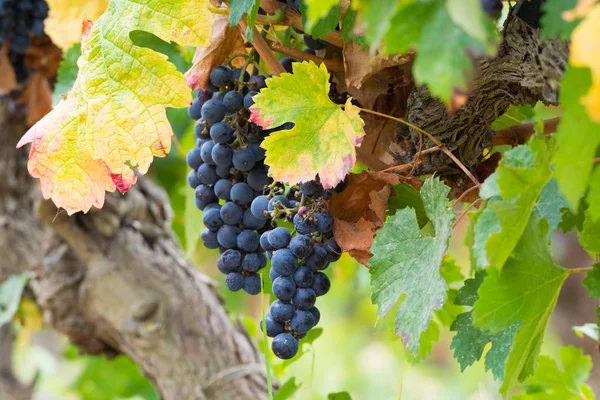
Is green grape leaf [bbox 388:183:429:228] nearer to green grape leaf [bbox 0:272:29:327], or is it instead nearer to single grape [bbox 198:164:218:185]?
single grape [bbox 198:164:218:185]

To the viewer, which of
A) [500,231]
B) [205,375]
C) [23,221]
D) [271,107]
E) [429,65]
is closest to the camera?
[429,65]

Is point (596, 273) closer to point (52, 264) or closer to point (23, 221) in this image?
point (52, 264)

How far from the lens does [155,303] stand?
1.35 metres

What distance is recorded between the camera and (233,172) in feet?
2.47

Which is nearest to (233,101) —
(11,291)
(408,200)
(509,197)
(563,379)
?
(408,200)

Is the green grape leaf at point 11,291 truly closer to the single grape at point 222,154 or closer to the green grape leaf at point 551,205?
the single grape at point 222,154

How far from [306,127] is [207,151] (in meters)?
0.15

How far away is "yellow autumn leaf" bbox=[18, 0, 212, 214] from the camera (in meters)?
0.66

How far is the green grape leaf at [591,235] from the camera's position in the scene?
641 mm

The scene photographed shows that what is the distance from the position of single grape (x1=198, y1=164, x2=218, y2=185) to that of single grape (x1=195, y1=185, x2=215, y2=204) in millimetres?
14


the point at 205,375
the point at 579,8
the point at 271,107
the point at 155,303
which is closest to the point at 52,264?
the point at 155,303

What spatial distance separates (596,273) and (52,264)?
3.86 ft

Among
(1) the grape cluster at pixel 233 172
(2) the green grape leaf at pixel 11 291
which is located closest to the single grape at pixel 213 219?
(1) the grape cluster at pixel 233 172

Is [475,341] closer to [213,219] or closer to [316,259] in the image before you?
[316,259]
